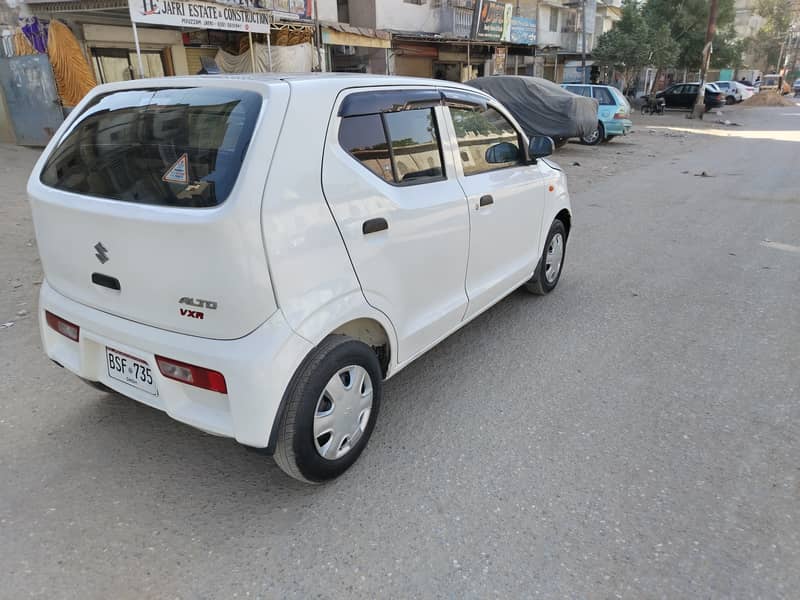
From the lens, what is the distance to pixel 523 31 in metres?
25.2

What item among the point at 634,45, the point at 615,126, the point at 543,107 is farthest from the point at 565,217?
the point at 634,45

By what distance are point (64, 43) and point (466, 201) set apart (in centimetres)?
1053

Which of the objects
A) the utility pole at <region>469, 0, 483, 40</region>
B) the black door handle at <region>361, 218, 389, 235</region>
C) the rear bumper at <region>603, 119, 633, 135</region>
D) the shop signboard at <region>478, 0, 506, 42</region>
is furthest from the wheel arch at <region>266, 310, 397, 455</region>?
the shop signboard at <region>478, 0, 506, 42</region>

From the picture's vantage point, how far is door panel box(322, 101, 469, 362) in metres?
2.50

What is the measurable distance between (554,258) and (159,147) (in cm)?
353

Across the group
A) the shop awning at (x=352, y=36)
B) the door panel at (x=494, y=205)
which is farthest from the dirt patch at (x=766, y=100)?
the door panel at (x=494, y=205)

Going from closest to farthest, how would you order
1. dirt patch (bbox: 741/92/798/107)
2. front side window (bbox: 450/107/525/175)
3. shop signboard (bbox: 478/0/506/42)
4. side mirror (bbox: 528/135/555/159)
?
front side window (bbox: 450/107/525/175) → side mirror (bbox: 528/135/555/159) → shop signboard (bbox: 478/0/506/42) → dirt patch (bbox: 741/92/798/107)

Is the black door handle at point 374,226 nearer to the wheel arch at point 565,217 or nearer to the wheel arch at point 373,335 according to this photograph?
the wheel arch at point 373,335

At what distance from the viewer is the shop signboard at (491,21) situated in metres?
22.0

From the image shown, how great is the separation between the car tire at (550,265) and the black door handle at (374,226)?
7.65 ft

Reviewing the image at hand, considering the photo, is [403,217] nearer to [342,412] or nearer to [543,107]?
[342,412]

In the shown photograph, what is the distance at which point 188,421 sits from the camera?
2297 mm

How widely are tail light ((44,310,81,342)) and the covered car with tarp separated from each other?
1268cm

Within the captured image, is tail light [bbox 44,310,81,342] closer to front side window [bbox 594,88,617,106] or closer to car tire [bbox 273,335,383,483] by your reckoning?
car tire [bbox 273,335,383,483]
